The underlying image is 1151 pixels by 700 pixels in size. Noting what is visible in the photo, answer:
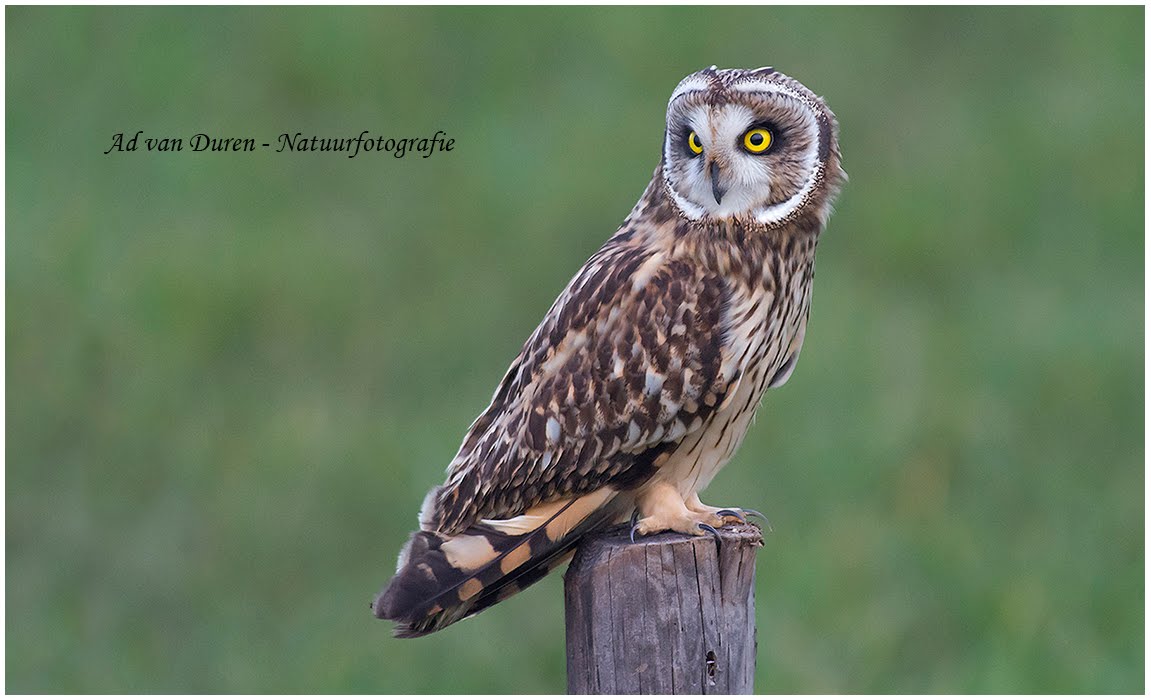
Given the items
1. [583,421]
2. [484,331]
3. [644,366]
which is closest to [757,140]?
[644,366]

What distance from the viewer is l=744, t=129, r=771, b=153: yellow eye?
11.8 feet

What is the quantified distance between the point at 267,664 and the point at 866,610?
2.27 meters

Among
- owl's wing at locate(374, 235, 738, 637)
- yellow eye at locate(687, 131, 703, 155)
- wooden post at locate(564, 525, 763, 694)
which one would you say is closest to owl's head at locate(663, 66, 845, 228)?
yellow eye at locate(687, 131, 703, 155)

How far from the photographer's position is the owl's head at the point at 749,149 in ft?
11.7

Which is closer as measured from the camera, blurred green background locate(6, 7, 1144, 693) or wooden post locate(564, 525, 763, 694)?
wooden post locate(564, 525, 763, 694)

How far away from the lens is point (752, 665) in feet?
11.6

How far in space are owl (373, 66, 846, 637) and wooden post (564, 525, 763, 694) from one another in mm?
195

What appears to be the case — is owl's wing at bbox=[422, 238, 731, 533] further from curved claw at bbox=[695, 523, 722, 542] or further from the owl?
curved claw at bbox=[695, 523, 722, 542]

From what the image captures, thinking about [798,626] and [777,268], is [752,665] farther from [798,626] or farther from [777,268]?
[798,626]

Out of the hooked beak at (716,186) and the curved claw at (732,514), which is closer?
the hooked beak at (716,186)

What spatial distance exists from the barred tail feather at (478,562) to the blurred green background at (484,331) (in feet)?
8.18

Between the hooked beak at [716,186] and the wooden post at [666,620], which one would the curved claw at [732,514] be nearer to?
the wooden post at [666,620]

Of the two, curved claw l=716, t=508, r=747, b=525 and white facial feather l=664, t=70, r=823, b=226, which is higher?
white facial feather l=664, t=70, r=823, b=226

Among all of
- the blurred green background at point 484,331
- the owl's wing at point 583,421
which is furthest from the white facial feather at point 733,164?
the blurred green background at point 484,331
